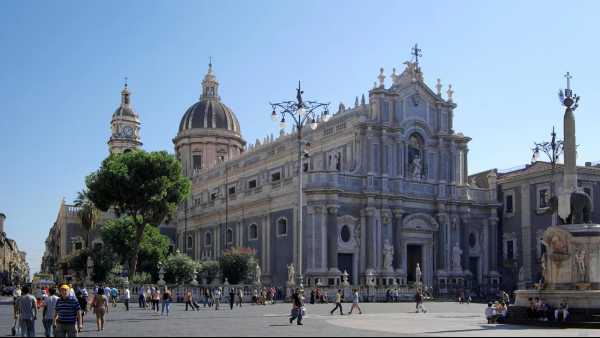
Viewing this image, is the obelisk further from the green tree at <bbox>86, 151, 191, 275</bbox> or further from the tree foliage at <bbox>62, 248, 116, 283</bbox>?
the tree foliage at <bbox>62, 248, 116, 283</bbox>

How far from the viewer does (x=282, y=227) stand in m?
60.7

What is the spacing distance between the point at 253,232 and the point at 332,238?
1100cm

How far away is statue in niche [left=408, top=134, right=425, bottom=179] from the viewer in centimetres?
6200

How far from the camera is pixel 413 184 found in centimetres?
6156

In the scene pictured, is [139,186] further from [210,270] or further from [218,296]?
[218,296]

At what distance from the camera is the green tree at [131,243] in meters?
63.3

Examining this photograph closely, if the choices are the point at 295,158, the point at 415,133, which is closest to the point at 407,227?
the point at 415,133

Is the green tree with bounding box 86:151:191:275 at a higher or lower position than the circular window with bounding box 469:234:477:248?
higher

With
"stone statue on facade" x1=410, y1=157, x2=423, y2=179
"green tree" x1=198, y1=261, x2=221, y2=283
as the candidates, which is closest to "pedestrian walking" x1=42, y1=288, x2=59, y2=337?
"green tree" x1=198, y1=261, x2=221, y2=283

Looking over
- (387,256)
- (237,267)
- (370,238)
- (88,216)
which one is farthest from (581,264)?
(88,216)

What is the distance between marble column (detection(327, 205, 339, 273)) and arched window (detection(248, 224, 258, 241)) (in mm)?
9929

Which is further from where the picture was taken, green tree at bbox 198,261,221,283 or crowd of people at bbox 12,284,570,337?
green tree at bbox 198,261,221,283

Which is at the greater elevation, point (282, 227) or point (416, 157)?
point (416, 157)

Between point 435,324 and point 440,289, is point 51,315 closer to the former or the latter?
point 435,324
